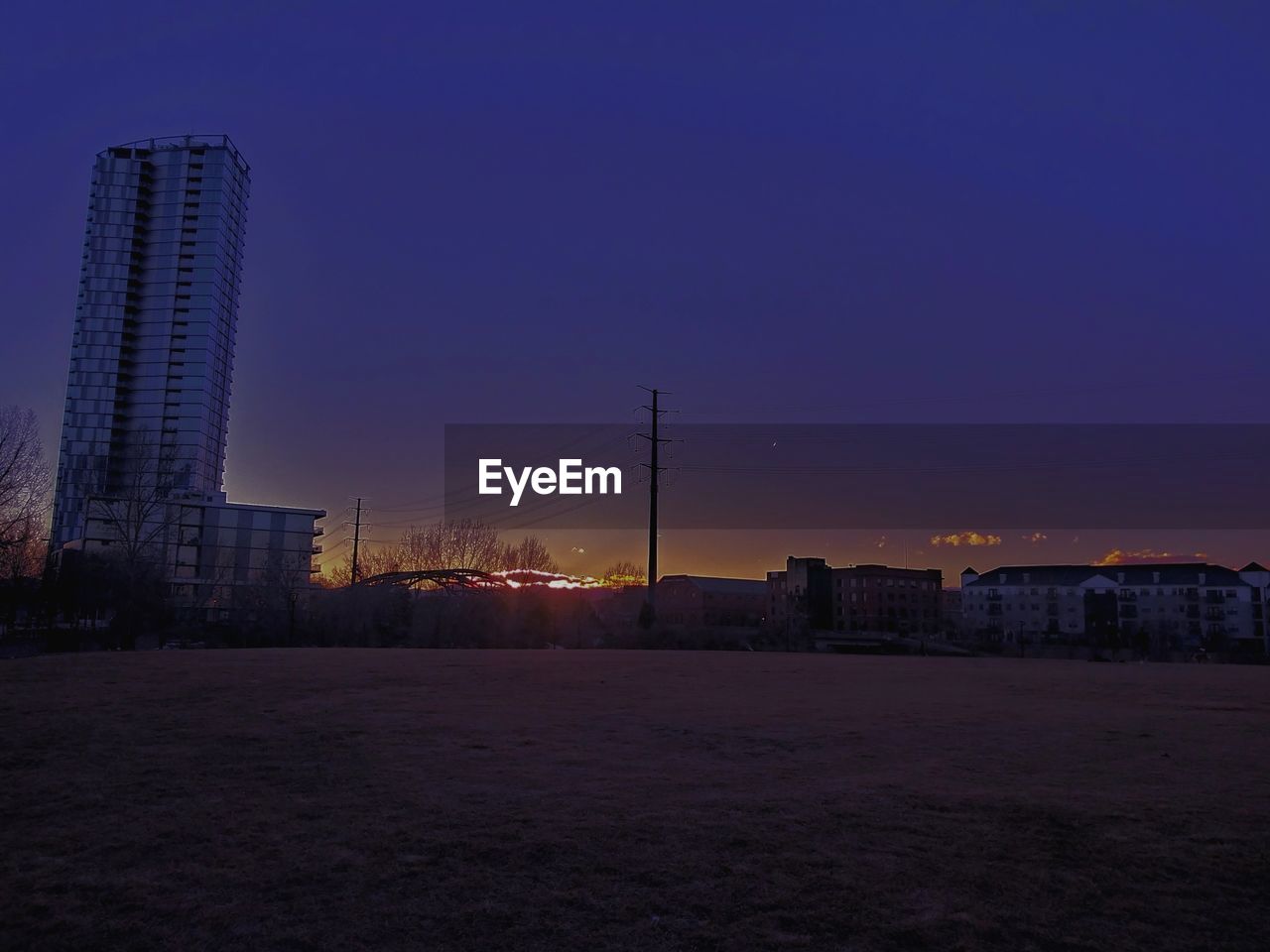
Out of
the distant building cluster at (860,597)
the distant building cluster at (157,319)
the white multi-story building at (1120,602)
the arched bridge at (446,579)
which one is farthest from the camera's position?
the distant building cluster at (157,319)

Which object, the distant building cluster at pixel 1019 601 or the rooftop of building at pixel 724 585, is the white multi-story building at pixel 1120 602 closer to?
the distant building cluster at pixel 1019 601

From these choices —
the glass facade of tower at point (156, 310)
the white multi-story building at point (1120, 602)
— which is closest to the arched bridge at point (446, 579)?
the white multi-story building at point (1120, 602)

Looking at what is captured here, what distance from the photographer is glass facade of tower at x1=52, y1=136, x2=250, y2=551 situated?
10331 cm

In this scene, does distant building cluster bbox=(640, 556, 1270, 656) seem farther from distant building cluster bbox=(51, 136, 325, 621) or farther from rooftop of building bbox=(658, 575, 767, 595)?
distant building cluster bbox=(51, 136, 325, 621)

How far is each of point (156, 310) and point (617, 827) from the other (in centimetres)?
12036

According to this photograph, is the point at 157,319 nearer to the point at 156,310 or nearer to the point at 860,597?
the point at 156,310

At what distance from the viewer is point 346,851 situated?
516cm

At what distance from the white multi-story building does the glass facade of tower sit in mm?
92844

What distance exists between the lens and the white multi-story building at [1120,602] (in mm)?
82312

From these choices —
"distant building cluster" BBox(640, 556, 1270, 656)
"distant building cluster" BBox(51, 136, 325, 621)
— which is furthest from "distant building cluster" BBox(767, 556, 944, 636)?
"distant building cluster" BBox(51, 136, 325, 621)

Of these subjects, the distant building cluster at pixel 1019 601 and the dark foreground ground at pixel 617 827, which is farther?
the distant building cluster at pixel 1019 601

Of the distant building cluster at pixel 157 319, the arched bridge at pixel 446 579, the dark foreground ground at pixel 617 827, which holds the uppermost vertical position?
the distant building cluster at pixel 157 319

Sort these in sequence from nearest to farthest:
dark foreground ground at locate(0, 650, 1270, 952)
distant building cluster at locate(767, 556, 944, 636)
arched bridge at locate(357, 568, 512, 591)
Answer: dark foreground ground at locate(0, 650, 1270, 952) → arched bridge at locate(357, 568, 512, 591) → distant building cluster at locate(767, 556, 944, 636)

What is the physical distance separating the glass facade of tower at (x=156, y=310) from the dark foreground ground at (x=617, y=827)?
10223cm
